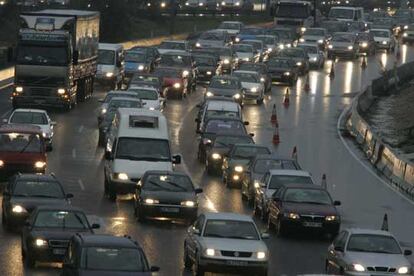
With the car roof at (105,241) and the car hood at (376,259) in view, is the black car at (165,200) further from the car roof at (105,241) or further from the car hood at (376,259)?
the car roof at (105,241)

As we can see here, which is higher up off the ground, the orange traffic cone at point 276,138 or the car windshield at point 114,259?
the car windshield at point 114,259

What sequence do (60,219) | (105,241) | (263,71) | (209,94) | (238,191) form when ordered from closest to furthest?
1. (105,241)
2. (60,219)
3. (238,191)
4. (209,94)
5. (263,71)

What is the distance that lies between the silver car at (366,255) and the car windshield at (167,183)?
7.74 meters

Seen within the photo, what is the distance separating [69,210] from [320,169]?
2182 cm

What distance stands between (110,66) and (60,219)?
144 feet

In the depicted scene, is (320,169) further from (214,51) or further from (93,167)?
(214,51)

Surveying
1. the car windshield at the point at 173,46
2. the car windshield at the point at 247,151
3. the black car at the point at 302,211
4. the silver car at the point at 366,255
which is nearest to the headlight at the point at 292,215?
the black car at the point at 302,211

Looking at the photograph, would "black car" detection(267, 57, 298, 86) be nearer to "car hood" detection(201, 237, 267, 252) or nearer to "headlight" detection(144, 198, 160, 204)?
"headlight" detection(144, 198, 160, 204)

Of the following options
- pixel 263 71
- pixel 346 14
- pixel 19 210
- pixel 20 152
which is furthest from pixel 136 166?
pixel 346 14

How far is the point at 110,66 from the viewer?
7131 cm

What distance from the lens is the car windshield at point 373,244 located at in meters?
27.3

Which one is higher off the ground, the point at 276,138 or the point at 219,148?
the point at 219,148

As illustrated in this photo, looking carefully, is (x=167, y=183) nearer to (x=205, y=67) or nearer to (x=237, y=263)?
(x=237, y=263)

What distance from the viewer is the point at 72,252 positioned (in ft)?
74.9
